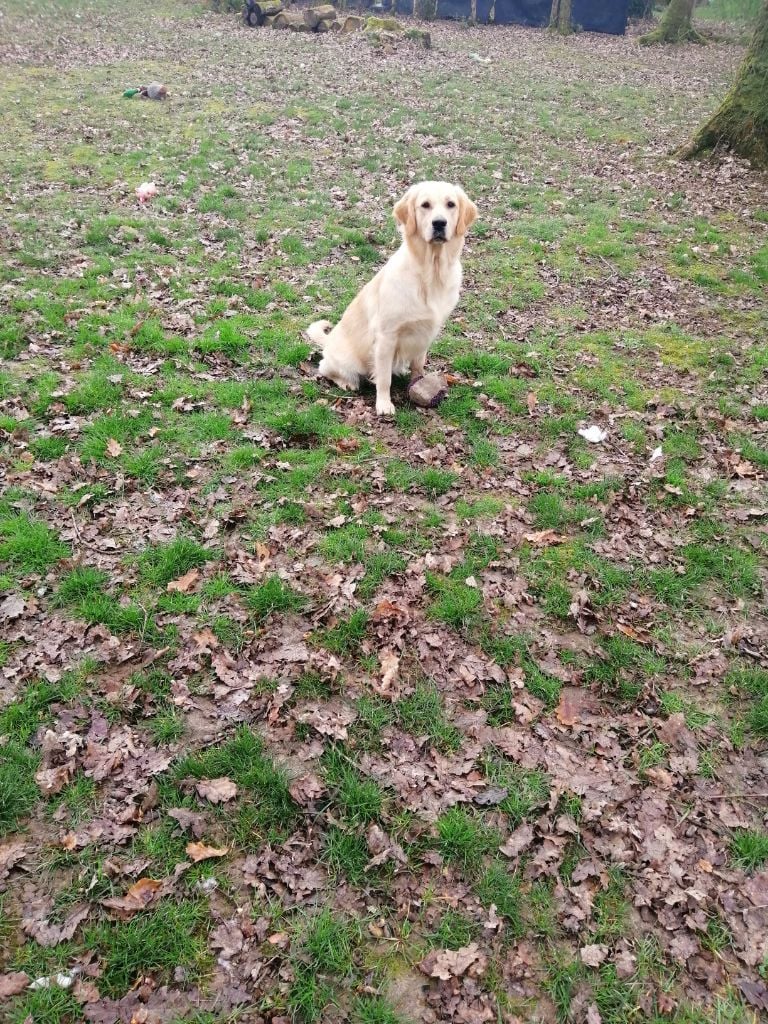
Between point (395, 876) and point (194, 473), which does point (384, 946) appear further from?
point (194, 473)

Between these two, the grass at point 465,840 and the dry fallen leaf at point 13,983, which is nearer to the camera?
the dry fallen leaf at point 13,983

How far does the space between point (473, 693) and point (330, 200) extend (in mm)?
8637

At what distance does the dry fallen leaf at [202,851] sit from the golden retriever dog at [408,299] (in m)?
3.68

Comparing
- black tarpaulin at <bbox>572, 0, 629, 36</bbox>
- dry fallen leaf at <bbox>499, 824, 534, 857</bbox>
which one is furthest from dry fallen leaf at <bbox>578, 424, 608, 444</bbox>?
black tarpaulin at <bbox>572, 0, 629, 36</bbox>

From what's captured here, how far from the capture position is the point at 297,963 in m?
2.35

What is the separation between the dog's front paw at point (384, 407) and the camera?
17.7 feet

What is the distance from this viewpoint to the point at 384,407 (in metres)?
5.40

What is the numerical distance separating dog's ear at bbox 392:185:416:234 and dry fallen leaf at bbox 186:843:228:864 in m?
4.42

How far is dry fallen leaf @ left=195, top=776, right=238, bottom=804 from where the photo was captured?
2828 mm

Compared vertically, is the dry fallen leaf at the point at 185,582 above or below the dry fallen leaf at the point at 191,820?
above

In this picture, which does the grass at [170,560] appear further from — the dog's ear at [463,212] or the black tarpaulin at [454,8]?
the black tarpaulin at [454,8]

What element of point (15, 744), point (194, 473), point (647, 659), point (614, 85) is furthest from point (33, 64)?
point (647, 659)

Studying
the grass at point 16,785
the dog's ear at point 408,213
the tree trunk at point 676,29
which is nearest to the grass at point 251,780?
the grass at point 16,785

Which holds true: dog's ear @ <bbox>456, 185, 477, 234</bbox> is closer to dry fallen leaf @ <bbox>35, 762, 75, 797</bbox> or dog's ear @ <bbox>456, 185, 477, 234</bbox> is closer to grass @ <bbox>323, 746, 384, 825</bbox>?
grass @ <bbox>323, 746, 384, 825</bbox>
